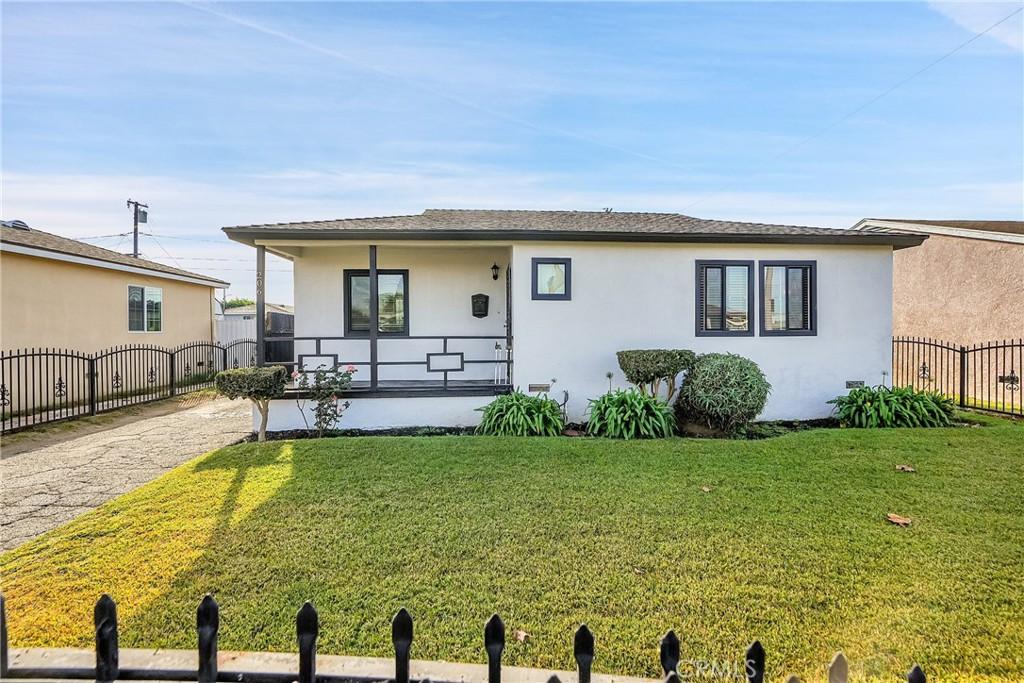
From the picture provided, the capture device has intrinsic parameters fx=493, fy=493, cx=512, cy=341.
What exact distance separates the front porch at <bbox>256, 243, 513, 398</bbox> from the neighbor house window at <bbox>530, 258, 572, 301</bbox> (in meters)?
1.40

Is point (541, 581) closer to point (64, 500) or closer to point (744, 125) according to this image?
point (64, 500)

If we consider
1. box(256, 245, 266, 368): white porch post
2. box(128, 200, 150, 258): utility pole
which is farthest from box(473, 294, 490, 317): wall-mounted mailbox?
box(128, 200, 150, 258): utility pole

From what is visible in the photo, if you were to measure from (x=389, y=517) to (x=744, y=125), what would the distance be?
13.6 m

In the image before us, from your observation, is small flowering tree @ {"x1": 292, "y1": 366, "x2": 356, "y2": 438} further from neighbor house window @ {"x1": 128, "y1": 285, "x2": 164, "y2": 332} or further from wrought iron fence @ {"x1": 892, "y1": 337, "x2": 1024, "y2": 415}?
wrought iron fence @ {"x1": 892, "y1": 337, "x2": 1024, "y2": 415}

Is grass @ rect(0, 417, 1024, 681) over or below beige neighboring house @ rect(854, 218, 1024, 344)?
below

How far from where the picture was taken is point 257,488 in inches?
203

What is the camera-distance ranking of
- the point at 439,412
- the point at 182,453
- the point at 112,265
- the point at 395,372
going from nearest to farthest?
the point at 182,453 → the point at 439,412 → the point at 395,372 → the point at 112,265

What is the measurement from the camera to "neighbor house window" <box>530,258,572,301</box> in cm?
879

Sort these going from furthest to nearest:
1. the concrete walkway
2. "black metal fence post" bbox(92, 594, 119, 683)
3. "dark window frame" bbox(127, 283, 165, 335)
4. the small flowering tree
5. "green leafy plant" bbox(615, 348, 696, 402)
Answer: "dark window frame" bbox(127, 283, 165, 335) < "green leafy plant" bbox(615, 348, 696, 402) < the small flowering tree < the concrete walkway < "black metal fence post" bbox(92, 594, 119, 683)

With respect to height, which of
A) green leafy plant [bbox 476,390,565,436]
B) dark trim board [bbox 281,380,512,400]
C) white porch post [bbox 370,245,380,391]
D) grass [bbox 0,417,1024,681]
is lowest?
grass [bbox 0,417,1024,681]

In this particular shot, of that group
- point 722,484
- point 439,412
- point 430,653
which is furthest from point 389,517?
point 439,412

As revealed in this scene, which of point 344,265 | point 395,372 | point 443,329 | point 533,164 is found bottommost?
point 395,372

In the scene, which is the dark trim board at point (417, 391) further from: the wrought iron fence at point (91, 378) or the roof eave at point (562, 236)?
the wrought iron fence at point (91, 378)

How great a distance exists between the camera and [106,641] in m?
1.92
